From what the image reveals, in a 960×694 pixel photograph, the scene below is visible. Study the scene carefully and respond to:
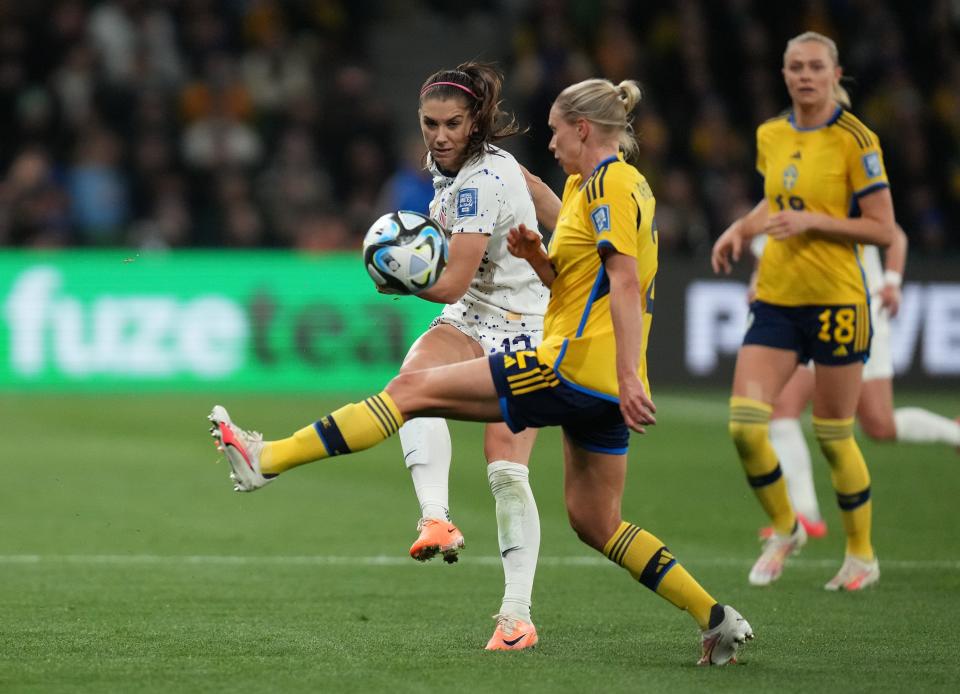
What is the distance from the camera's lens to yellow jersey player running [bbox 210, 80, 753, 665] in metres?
5.11

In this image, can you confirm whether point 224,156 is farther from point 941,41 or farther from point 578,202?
point 578,202

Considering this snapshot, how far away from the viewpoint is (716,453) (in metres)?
12.5

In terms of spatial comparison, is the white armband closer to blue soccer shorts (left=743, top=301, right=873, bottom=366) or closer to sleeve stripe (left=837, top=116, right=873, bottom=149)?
blue soccer shorts (left=743, top=301, right=873, bottom=366)

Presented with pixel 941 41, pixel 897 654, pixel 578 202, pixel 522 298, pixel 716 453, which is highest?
pixel 941 41

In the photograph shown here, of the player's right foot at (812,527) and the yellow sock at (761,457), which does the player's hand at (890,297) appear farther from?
the yellow sock at (761,457)

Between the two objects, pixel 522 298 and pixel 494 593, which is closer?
pixel 522 298

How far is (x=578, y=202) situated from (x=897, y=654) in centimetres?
192

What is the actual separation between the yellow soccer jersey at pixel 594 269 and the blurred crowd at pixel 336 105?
9382 mm

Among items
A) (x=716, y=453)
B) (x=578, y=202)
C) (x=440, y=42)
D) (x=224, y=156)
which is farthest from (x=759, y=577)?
(x=440, y=42)

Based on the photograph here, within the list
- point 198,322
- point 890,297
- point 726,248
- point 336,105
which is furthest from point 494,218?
point 336,105

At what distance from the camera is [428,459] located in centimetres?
604

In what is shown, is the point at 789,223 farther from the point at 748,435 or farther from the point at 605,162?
the point at 605,162

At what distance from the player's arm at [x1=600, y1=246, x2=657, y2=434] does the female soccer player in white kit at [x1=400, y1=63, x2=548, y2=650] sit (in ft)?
2.27

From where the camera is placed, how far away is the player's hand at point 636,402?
198 inches
